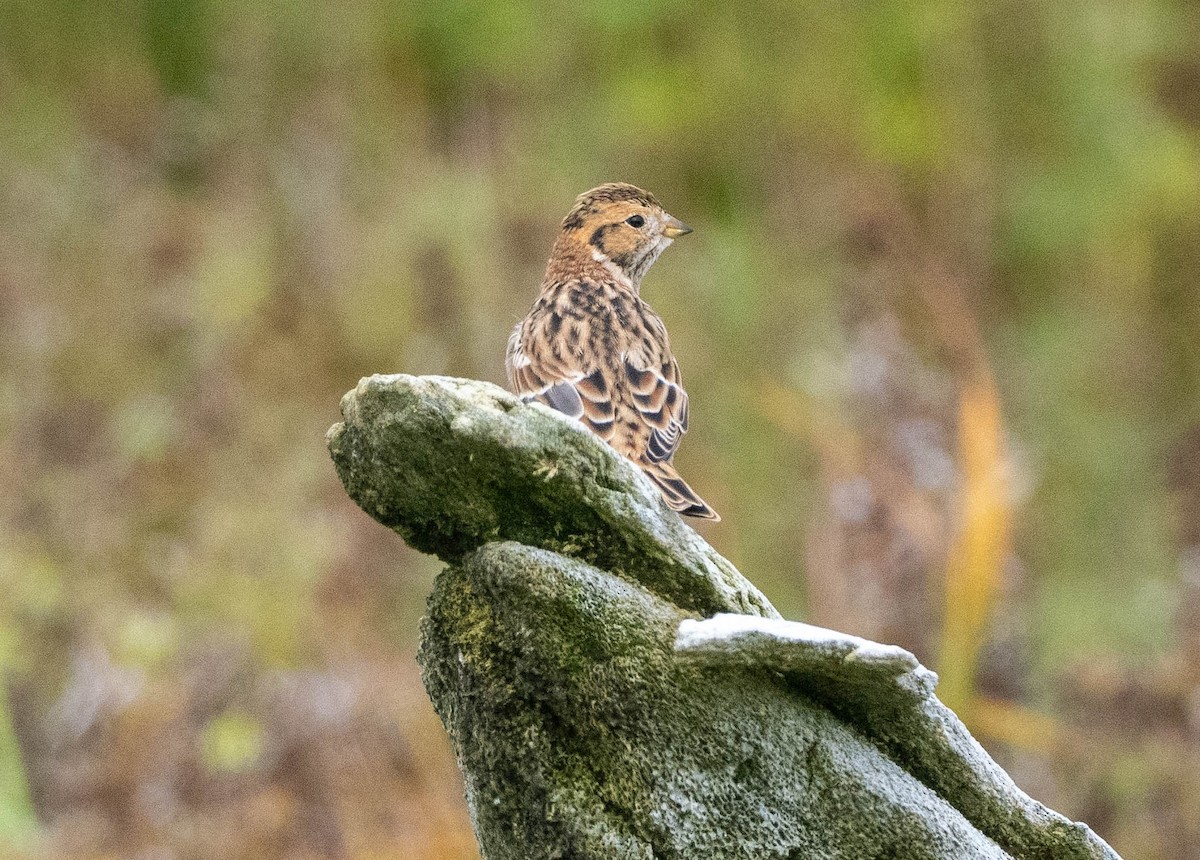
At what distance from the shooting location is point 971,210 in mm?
9492

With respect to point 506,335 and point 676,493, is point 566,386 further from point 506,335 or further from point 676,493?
point 506,335

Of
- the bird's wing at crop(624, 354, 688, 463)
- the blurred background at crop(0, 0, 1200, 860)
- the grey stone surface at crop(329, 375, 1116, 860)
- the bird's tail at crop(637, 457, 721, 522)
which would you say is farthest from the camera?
the blurred background at crop(0, 0, 1200, 860)

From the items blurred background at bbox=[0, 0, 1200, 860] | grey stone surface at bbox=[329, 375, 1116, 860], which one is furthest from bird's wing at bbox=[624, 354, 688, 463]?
blurred background at bbox=[0, 0, 1200, 860]

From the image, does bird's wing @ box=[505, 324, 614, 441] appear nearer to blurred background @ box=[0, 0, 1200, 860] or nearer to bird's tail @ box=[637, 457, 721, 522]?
bird's tail @ box=[637, 457, 721, 522]

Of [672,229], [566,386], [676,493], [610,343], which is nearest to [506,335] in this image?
Answer: [672,229]

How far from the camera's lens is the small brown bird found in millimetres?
3611

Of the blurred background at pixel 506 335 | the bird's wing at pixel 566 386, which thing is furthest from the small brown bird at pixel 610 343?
the blurred background at pixel 506 335

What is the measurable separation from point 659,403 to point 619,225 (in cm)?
90

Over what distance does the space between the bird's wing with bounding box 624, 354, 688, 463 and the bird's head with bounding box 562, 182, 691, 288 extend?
65cm

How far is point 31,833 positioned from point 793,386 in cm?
428

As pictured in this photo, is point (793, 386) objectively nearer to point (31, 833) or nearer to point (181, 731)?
point (181, 731)

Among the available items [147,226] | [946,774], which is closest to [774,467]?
[147,226]

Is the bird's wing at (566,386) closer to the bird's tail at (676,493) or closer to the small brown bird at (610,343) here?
the small brown bird at (610,343)

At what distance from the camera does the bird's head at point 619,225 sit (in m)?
4.44
